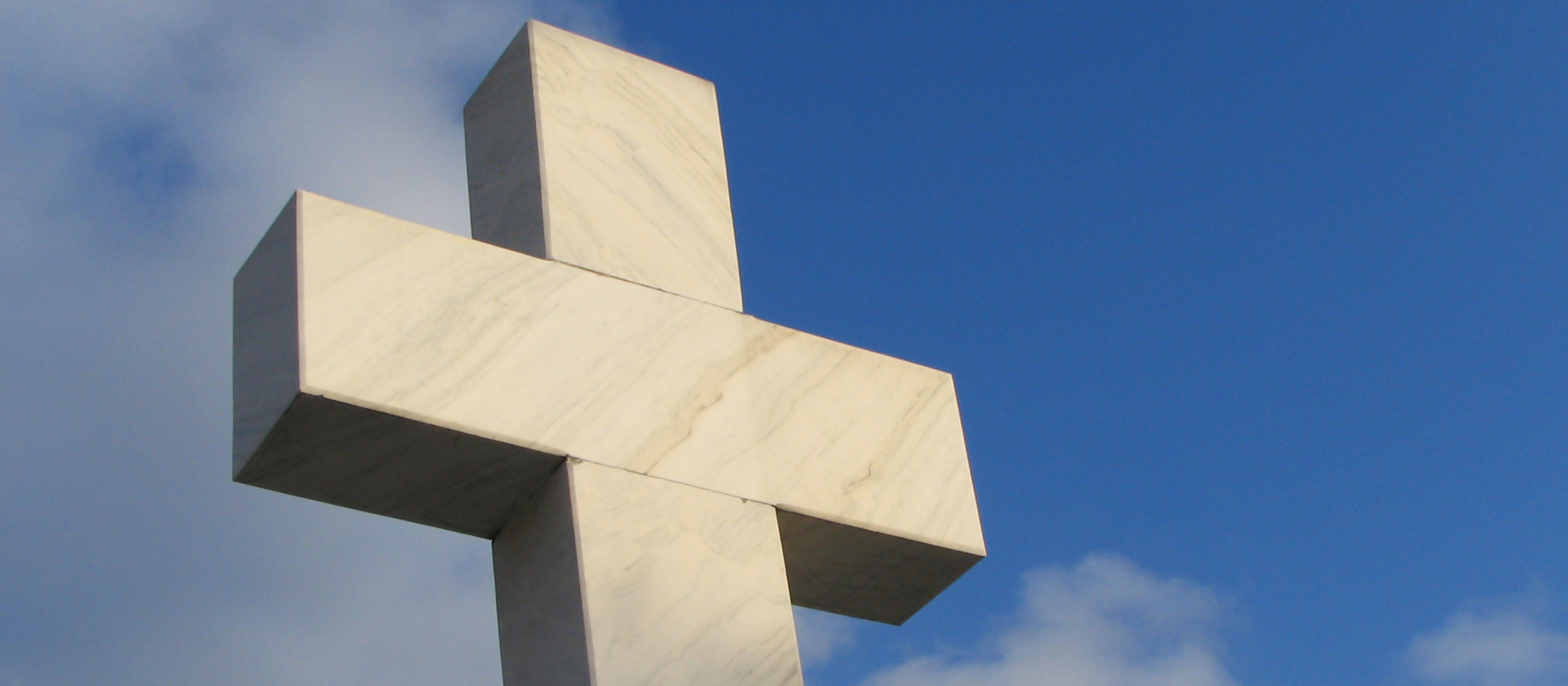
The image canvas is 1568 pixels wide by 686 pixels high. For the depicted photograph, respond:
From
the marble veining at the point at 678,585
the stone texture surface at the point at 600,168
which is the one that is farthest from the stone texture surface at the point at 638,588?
the stone texture surface at the point at 600,168

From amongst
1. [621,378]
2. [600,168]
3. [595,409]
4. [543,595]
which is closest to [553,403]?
[595,409]

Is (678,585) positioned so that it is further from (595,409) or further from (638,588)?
(595,409)

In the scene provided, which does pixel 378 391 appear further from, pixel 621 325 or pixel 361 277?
pixel 621 325

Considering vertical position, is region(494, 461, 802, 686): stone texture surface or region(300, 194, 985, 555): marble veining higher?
region(300, 194, 985, 555): marble veining

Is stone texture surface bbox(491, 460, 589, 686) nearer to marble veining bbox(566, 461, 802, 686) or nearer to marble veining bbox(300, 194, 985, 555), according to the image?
marble veining bbox(566, 461, 802, 686)

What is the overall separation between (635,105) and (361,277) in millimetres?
1366

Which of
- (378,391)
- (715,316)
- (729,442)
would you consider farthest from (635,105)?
(378,391)

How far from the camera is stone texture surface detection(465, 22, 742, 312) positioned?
15.1ft

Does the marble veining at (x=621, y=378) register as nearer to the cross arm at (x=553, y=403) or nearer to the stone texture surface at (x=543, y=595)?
the cross arm at (x=553, y=403)

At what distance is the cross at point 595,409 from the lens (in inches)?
153

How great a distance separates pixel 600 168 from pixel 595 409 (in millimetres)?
903

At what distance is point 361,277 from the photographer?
3.93 m

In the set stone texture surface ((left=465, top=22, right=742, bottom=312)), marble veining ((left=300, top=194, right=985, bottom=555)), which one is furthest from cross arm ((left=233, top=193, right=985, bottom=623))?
stone texture surface ((left=465, top=22, right=742, bottom=312))

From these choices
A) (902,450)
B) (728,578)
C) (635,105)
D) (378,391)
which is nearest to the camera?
(378,391)
